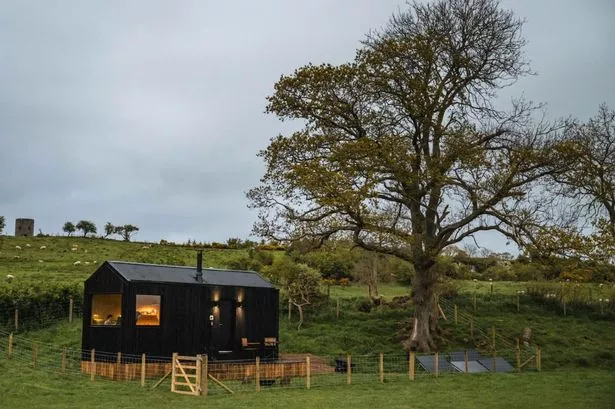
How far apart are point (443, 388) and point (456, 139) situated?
11818 mm

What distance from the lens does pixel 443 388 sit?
20.4m

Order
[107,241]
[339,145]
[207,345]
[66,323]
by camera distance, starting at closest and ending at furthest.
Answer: [207,345] → [339,145] → [66,323] → [107,241]

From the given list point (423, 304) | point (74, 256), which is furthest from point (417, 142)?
point (74, 256)

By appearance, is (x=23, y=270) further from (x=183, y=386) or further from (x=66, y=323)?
(x=183, y=386)

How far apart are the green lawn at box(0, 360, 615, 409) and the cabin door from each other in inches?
219

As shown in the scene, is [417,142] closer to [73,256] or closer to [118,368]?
[118,368]

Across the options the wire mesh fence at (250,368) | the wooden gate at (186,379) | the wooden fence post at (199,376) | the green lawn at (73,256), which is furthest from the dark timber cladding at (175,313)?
the green lawn at (73,256)

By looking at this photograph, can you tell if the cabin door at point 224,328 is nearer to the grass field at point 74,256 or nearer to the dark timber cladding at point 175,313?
the dark timber cladding at point 175,313

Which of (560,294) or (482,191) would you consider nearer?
(482,191)

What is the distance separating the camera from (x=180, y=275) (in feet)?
82.2

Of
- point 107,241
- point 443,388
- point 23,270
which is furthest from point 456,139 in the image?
point 107,241

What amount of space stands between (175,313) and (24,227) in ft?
137

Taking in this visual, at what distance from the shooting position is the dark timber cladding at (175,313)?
75.8 ft

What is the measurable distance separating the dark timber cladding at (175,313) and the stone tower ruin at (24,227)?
129 ft
